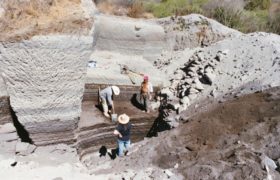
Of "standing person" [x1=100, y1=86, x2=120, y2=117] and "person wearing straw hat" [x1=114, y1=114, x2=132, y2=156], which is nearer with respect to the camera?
"person wearing straw hat" [x1=114, y1=114, x2=132, y2=156]

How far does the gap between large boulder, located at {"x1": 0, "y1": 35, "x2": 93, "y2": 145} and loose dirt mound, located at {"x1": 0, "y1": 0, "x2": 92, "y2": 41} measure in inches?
5.1

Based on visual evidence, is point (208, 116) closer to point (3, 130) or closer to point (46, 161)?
point (46, 161)

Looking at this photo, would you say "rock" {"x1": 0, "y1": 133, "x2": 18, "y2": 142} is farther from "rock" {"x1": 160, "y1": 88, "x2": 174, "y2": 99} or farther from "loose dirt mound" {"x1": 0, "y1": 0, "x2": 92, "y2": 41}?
"rock" {"x1": 160, "y1": 88, "x2": 174, "y2": 99}

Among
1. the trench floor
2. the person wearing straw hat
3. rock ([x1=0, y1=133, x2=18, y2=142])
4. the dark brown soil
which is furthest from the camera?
the trench floor

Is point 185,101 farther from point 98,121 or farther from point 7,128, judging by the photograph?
point 7,128

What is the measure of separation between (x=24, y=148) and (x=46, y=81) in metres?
1.28

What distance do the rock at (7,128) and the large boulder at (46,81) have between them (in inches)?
6.5

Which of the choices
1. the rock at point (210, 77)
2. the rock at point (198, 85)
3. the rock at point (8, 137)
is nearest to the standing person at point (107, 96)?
the rock at point (198, 85)

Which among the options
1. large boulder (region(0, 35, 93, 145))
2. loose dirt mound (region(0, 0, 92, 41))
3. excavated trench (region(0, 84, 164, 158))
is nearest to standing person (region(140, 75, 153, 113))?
excavated trench (region(0, 84, 164, 158))

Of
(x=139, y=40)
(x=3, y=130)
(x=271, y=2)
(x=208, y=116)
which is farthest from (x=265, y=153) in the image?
(x=271, y=2)

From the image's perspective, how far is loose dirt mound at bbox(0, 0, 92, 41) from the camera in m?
8.05

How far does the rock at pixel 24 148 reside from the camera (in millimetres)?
8695

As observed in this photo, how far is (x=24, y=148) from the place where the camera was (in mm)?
8750

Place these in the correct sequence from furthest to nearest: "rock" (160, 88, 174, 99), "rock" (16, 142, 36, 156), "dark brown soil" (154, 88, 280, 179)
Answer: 1. "rock" (160, 88, 174, 99)
2. "rock" (16, 142, 36, 156)
3. "dark brown soil" (154, 88, 280, 179)
